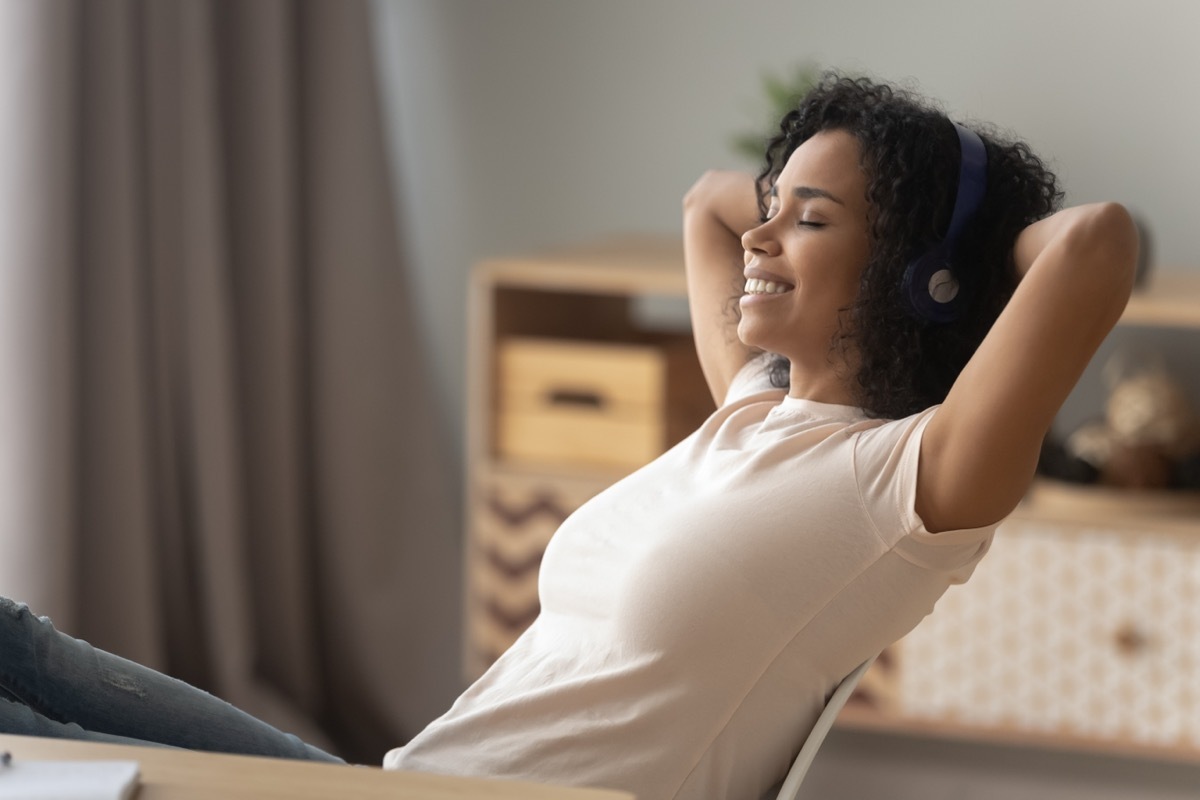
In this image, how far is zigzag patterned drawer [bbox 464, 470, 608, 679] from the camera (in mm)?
2645

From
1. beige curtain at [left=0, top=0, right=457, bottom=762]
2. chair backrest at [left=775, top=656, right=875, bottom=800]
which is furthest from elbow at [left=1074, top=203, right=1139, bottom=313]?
beige curtain at [left=0, top=0, right=457, bottom=762]

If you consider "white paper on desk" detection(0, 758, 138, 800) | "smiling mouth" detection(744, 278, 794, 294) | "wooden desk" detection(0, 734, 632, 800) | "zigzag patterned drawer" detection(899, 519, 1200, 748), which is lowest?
"zigzag patterned drawer" detection(899, 519, 1200, 748)

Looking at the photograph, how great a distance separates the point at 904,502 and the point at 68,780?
0.65 meters

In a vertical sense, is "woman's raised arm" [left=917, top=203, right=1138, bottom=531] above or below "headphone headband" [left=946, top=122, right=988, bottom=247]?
below

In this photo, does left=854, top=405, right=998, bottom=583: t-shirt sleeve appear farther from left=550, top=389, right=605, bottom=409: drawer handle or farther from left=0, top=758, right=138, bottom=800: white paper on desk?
left=550, top=389, right=605, bottom=409: drawer handle

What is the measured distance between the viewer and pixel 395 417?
117 inches

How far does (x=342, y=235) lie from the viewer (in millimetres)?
2871

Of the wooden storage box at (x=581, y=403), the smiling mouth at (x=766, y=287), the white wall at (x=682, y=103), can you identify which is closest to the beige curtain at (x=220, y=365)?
the white wall at (x=682, y=103)

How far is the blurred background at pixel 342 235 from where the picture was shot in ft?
7.93

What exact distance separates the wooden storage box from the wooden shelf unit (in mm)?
26

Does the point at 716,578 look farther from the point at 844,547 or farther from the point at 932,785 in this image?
the point at 932,785

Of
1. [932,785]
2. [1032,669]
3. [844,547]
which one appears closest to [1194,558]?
[1032,669]

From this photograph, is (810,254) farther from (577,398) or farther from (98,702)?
(577,398)

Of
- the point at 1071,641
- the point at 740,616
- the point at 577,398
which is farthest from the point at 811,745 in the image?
the point at 577,398
